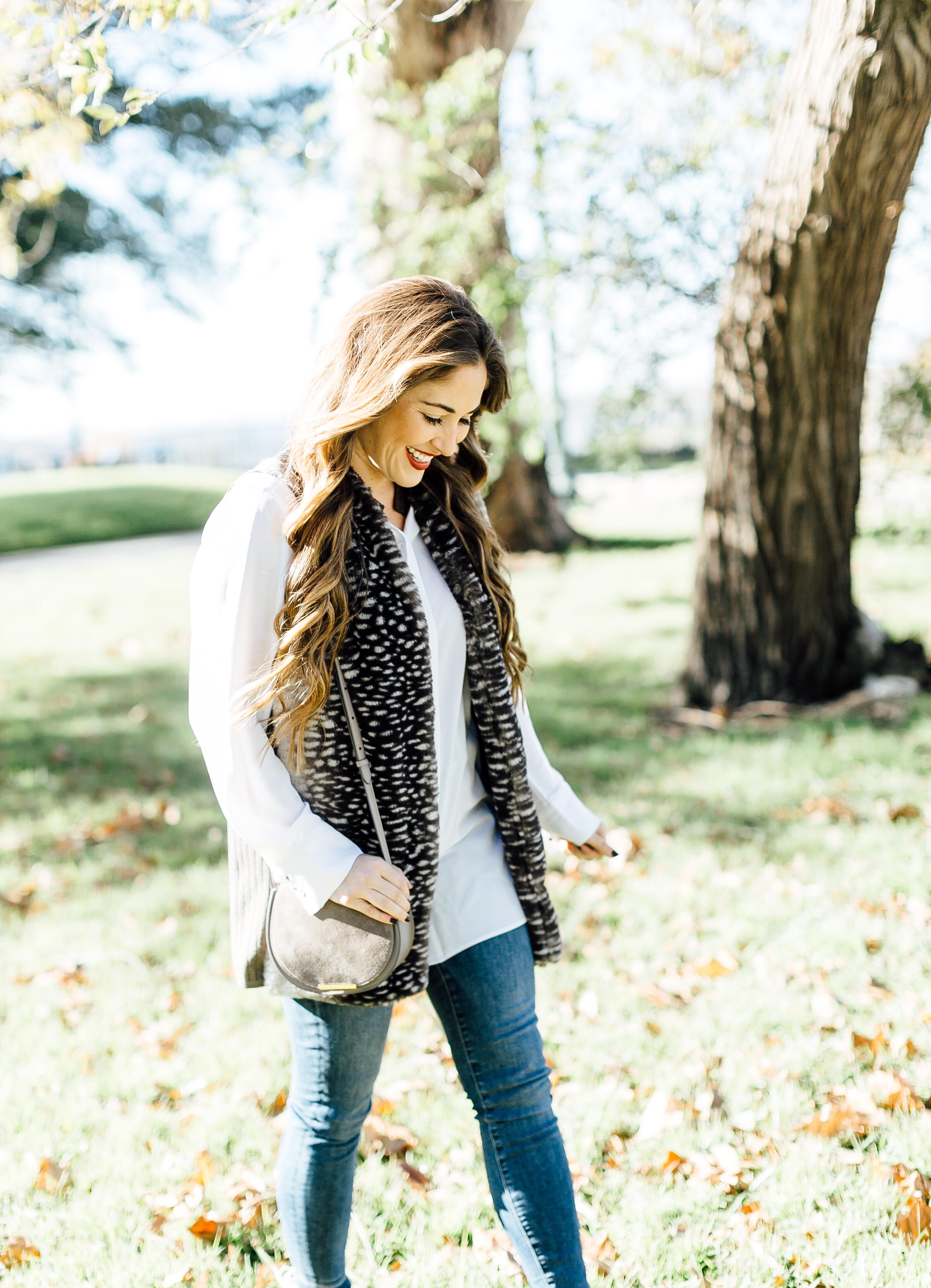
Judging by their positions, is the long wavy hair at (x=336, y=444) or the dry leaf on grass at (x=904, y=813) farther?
the dry leaf on grass at (x=904, y=813)

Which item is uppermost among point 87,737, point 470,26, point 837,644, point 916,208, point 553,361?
point 470,26

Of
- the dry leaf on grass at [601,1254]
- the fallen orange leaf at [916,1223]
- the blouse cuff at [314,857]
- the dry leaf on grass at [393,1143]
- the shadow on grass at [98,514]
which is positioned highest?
the blouse cuff at [314,857]

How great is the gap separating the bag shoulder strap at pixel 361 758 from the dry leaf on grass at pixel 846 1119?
158 cm

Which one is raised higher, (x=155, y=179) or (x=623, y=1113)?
(x=155, y=179)

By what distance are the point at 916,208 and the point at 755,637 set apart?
2.75 metres

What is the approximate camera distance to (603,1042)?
10.6 ft

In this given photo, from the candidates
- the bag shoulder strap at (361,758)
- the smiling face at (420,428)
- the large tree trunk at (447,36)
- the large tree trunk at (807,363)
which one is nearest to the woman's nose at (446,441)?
the smiling face at (420,428)

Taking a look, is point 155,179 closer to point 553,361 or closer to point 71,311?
point 71,311

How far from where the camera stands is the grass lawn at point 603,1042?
2.47 m

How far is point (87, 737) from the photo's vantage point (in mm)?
6883

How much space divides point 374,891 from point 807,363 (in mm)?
4597

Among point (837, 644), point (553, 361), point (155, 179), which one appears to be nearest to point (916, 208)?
point (837, 644)

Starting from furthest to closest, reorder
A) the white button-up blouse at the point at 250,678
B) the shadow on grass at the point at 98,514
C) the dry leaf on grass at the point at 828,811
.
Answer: the shadow on grass at the point at 98,514, the dry leaf on grass at the point at 828,811, the white button-up blouse at the point at 250,678

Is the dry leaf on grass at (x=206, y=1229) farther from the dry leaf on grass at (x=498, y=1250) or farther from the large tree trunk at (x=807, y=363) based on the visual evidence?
the large tree trunk at (x=807, y=363)
